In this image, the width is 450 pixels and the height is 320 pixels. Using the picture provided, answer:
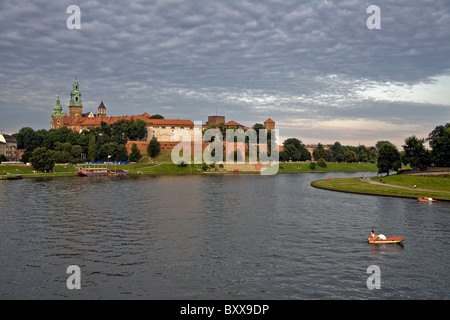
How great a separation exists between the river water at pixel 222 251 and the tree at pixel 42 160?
79.7 meters

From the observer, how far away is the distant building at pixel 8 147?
18250cm

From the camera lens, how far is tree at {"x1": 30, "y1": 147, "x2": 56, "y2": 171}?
425 feet

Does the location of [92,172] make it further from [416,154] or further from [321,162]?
[321,162]

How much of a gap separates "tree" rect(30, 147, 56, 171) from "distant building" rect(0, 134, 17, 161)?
6360 centimetres

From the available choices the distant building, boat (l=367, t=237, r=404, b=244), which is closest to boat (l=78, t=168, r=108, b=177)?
the distant building

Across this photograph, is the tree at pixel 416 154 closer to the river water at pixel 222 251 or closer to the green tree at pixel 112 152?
the river water at pixel 222 251

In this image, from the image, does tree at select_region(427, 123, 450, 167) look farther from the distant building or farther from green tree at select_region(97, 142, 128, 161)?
the distant building

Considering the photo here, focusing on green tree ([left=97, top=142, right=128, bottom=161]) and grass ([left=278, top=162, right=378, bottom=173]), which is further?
grass ([left=278, top=162, right=378, bottom=173])

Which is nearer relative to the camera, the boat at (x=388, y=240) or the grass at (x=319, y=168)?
the boat at (x=388, y=240)

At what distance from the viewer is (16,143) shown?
199375 mm

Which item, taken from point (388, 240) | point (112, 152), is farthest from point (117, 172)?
point (388, 240)

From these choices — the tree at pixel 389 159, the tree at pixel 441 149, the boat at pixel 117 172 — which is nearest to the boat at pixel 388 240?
the tree at pixel 441 149
